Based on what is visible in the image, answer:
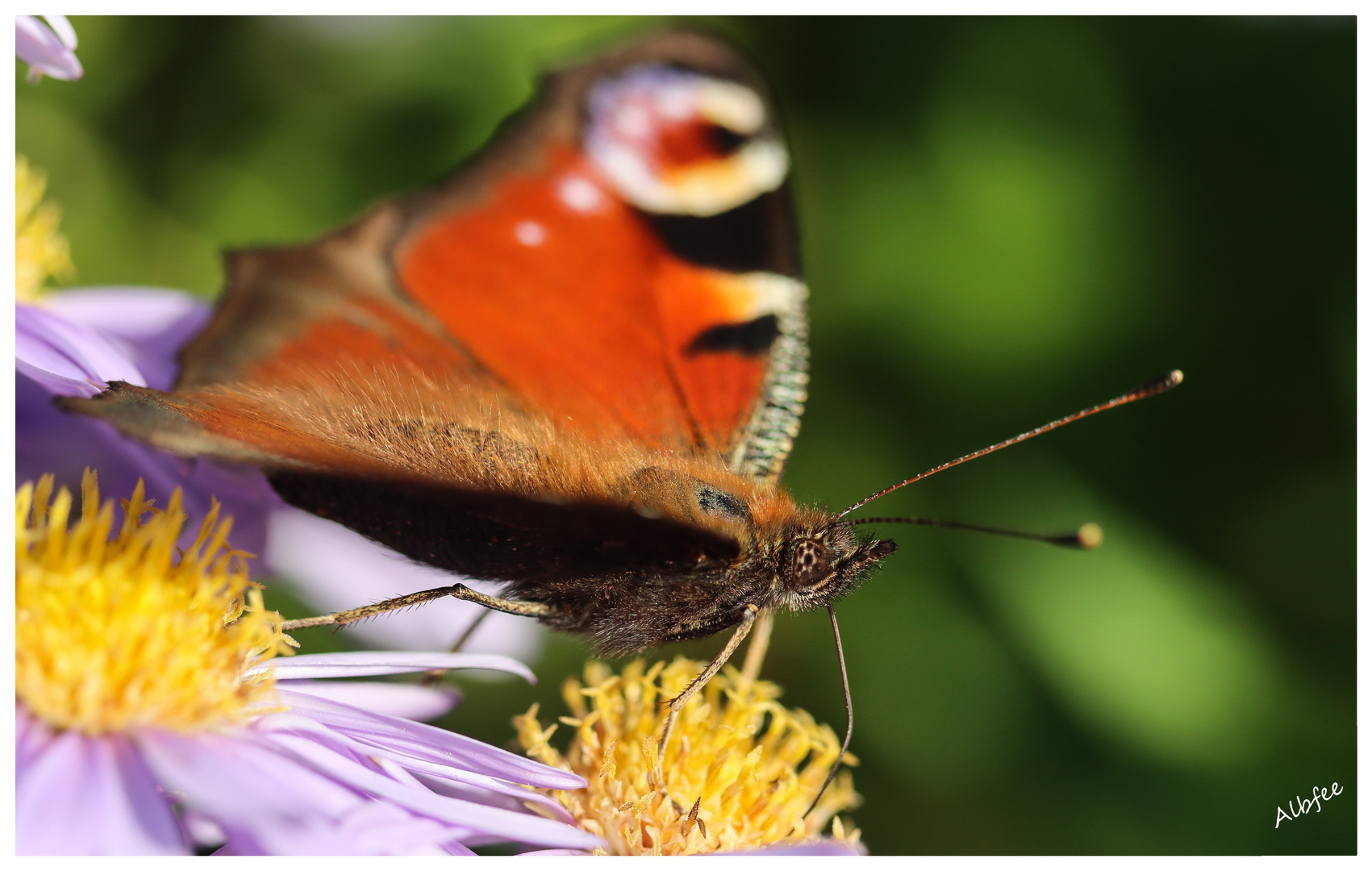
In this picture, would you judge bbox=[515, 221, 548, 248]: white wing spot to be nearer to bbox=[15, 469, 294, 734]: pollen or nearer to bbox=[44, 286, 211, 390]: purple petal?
bbox=[44, 286, 211, 390]: purple petal

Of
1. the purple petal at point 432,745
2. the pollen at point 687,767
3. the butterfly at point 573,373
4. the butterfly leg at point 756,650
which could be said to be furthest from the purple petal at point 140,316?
the butterfly leg at point 756,650

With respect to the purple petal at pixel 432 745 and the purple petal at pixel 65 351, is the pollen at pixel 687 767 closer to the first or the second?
the purple petal at pixel 432 745

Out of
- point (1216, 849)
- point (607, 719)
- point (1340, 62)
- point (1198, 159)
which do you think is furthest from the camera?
point (1198, 159)

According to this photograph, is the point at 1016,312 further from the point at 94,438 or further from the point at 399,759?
the point at 94,438

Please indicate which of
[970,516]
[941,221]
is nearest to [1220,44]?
[941,221]

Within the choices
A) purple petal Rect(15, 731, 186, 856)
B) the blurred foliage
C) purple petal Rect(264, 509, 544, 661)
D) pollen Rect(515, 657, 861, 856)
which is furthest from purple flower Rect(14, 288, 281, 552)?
the blurred foliage

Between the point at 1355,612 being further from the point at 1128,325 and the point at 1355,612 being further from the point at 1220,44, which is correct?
the point at 1220,44
